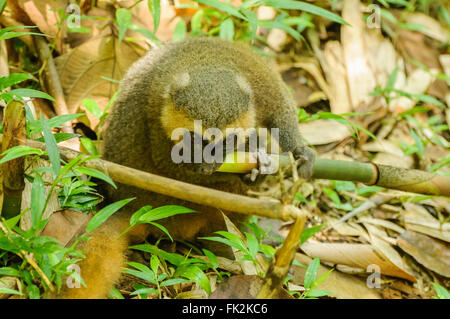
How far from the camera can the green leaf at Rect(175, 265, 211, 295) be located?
219 centimetres

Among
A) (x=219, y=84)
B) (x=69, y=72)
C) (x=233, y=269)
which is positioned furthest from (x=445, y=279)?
(x=69, y=72)

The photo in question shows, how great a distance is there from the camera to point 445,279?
299cm

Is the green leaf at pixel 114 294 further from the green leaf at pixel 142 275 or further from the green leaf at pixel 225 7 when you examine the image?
the green leaf at pixel 225 7

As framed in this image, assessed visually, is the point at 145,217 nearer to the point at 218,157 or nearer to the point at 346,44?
the point at 218,157

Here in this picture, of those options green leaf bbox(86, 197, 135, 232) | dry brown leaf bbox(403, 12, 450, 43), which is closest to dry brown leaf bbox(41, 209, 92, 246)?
green leaf bbox(86, 197, 135, 232)

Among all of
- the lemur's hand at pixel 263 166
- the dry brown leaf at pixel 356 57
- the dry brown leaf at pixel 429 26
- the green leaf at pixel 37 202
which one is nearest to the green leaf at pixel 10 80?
the green leaf at pixel 37 202

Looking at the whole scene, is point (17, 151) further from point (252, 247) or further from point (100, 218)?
point (252, 247)

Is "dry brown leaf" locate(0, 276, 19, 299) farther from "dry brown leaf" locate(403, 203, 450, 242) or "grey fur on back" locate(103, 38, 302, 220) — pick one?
"dry brown leaf" locate(403, 203, 450, 242)

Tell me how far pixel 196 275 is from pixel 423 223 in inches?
80.3

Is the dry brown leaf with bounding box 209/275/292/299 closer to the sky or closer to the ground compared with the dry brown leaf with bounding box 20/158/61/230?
closer to the ground

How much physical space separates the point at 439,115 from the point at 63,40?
394 cm

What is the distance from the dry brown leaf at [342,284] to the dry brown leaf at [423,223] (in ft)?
2.42

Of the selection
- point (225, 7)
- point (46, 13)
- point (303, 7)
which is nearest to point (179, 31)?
point (46, 13)

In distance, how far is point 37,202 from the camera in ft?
6.17
